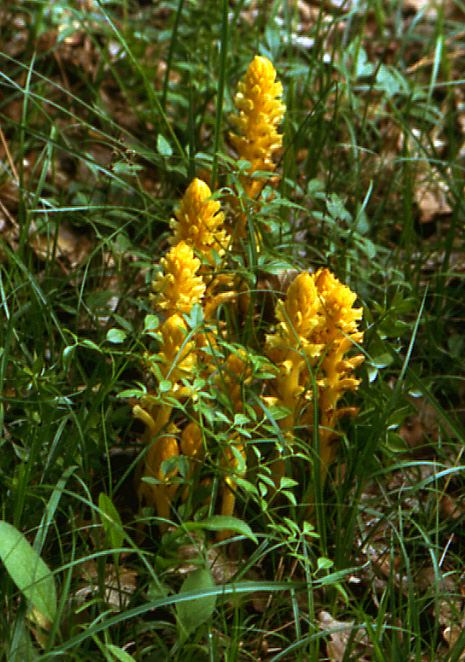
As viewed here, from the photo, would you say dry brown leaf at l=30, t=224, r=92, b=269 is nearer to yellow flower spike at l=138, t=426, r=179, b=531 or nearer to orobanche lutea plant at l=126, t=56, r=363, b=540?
orobanche lutea plant at l=126, t=56, r=363, b=540

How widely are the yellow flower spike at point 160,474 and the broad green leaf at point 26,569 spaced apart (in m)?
0.34

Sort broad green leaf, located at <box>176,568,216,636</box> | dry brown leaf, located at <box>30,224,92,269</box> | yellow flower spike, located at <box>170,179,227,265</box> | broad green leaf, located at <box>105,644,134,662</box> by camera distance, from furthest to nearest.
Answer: dry brown leaf, located at <box>30,224,92,269</box>
yellow flower spike, located at <box>170,179,227,265</box>
broad green leaf, located at <box>176,568,216,636</box>
broad green leaf, located at <box>105,644,134,662</box>

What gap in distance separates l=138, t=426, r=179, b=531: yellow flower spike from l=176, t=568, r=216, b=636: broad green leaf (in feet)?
0.79

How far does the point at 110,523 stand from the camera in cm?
156

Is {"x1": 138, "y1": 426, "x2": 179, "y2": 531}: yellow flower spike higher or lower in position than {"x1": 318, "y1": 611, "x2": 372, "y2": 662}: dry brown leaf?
higher

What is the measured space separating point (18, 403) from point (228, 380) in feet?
1.78

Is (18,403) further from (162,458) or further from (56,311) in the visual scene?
(56,311)

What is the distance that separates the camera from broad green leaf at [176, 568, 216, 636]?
4.86 feet

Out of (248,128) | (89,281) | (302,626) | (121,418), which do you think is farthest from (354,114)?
(302,626)

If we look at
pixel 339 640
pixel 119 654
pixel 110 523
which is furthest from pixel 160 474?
pixel 339 640

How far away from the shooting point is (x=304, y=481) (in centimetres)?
181

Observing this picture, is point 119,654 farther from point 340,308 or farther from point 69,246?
point 69,246

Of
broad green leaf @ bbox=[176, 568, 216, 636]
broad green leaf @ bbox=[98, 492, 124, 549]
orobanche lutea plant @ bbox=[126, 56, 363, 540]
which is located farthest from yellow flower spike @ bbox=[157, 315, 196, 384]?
broad green leaf @ bbox=[176, 568, 216, 636]

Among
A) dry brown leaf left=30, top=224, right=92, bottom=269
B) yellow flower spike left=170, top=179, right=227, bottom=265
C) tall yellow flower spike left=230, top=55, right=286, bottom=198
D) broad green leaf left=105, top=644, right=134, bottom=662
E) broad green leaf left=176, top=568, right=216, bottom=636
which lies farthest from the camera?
dry brown leaf left=30, top=224, right=92, bottom=269
